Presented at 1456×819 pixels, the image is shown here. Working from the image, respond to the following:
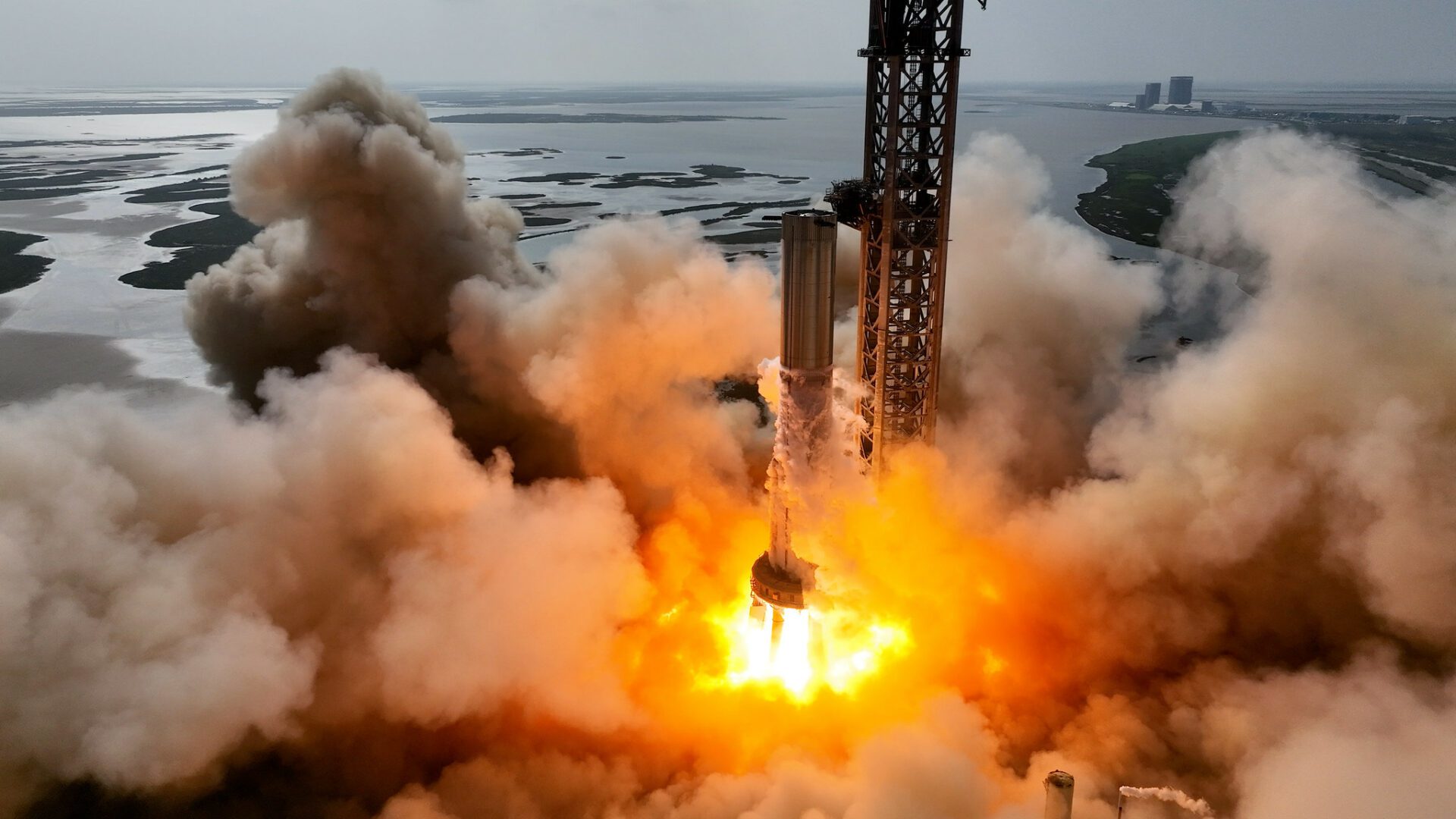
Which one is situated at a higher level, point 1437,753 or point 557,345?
point 557,345

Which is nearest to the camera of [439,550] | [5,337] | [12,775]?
[12,775]

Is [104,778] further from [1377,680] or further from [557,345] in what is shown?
[1377,680]

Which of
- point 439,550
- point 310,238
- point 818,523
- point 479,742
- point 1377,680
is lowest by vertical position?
point 479,742

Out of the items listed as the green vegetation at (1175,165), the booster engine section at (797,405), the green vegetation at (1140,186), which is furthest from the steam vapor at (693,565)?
the green vegetation at (1140,186)

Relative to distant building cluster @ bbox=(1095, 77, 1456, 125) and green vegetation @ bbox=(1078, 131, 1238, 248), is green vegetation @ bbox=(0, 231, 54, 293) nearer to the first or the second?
green vegetation @ bbox=(1078, 131, 1238, 248)

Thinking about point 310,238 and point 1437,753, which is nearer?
point 1437,753

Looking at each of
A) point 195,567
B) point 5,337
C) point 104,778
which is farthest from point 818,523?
point 5,337

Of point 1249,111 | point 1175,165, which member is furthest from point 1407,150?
point 1249,111
